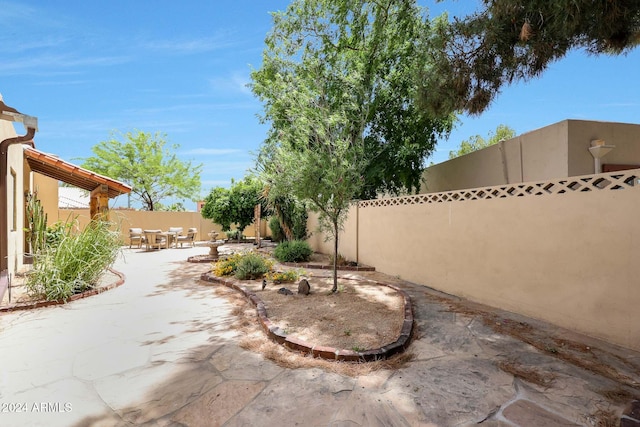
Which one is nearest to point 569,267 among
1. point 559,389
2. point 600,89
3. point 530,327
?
point 530,327

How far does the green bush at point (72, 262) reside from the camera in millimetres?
5145

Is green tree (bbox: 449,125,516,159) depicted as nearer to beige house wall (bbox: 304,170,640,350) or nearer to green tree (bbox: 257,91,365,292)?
beige house wall (bbox: 304,170,640,350)

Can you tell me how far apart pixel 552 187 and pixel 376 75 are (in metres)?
6.97

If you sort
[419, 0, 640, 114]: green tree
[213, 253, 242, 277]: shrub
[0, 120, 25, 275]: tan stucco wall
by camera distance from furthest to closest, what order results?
[213, 253, 242, 277]: shrub → [0, 120, 25, 275]: tan stucco wall → [419, 0, 640, 114]: green tree

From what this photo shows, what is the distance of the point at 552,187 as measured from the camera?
13.3ft

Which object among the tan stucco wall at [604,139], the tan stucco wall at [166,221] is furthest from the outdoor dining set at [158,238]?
the tan stucco wall at [604,139]

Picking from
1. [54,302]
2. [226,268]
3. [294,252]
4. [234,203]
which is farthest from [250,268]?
[234,203]

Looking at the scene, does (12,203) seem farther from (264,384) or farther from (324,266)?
(324,266)

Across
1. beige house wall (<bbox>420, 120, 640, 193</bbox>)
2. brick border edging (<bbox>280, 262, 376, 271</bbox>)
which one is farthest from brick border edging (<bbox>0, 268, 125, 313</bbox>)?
beige house wall (<bbox>420, 120, 640, 193</bbox>)

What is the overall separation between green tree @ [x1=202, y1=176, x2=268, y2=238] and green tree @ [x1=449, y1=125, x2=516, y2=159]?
45.2ft

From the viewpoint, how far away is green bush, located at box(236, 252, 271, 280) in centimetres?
704

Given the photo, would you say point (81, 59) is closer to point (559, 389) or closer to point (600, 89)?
point (559, 389)

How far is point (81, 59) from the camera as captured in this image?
866 centimetres

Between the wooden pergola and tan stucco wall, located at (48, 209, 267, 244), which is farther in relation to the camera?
tan stucco wall, located at (48, 209, 267, 244)
